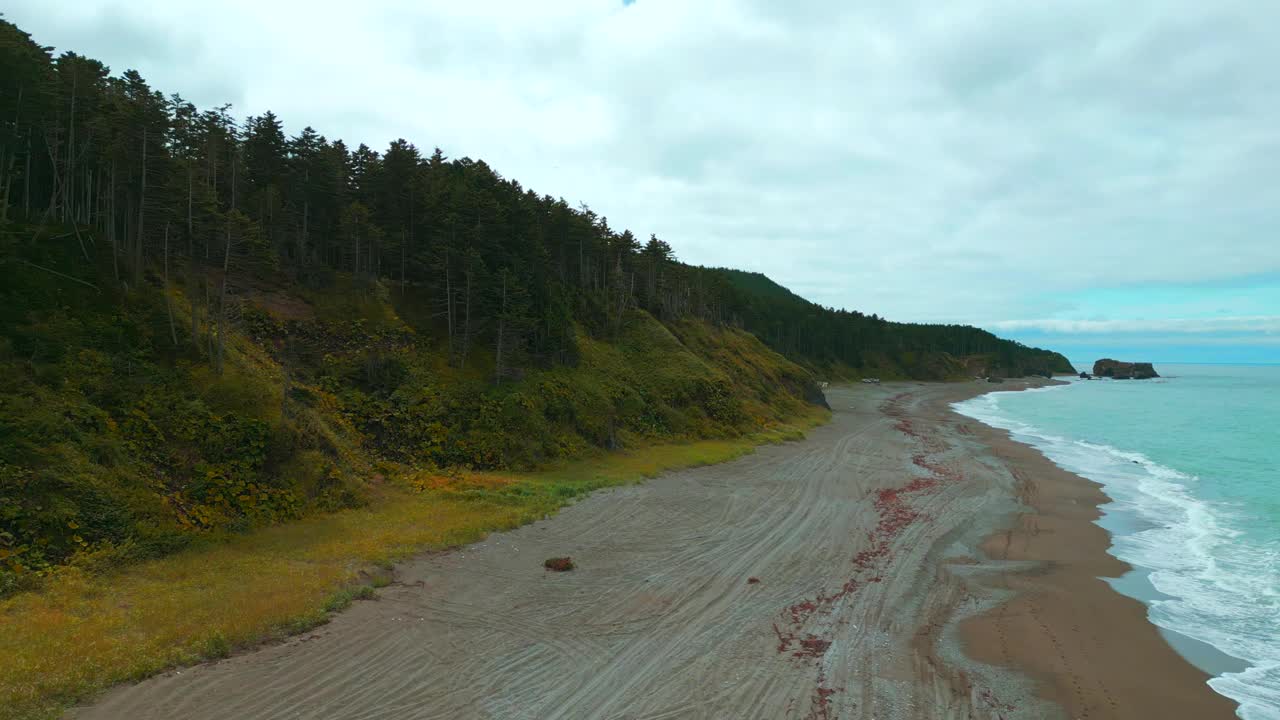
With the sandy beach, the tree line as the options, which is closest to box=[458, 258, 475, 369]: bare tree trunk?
the tree line

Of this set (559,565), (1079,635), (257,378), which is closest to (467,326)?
(257,378)

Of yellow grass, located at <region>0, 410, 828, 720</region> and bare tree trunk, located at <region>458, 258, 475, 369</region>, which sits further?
bare tree trunk, located at <region>458, 258, 475, 369</region>

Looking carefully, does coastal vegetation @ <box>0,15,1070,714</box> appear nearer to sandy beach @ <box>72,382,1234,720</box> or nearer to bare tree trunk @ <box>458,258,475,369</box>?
bare tree trunk @ <box>458,258,475,369</box>

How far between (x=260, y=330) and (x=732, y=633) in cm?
2964

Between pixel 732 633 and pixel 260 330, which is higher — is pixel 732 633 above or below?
below

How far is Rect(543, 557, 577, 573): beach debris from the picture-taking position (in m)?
17.7

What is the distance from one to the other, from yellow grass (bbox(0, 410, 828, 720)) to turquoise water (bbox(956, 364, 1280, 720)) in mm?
21163

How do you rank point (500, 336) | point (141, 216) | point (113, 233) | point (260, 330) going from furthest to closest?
point (500, 336), point (260, 330), point (141, 216), point (113, 233)

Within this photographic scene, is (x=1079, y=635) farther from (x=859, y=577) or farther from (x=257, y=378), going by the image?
(x=257, y=378)

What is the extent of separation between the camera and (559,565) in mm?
17766

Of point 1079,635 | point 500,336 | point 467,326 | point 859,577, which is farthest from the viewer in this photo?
point 467,326

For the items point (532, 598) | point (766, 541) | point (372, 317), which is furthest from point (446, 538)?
point (372, 317)

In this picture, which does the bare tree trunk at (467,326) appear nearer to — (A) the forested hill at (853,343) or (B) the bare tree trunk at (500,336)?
(B) the bare tree trunk at (500,336)

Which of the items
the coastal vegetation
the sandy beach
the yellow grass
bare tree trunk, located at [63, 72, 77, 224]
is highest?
bare tree trunk, located at [63, 72, 77, 224]
